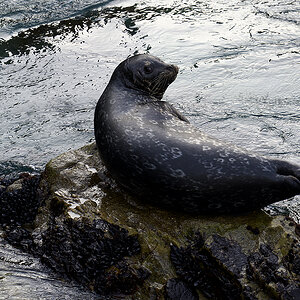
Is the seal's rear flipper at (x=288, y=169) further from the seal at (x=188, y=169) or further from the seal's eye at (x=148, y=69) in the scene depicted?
the seal's eye at (x=148, y=69)

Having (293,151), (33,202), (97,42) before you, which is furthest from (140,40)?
(33,202)

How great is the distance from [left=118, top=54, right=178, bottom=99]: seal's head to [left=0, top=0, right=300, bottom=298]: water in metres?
1.36

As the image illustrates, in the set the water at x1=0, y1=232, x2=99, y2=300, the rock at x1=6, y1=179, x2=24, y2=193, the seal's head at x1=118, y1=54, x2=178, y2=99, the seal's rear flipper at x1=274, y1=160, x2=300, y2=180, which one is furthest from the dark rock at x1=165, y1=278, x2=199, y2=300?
the seal's head at x1=118, y1=54, x2=178, y2=99

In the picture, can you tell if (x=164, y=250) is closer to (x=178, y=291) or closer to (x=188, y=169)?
(x=178, y=291)

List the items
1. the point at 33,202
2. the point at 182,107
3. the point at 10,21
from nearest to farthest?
the point at 33,202 → the point at 182,107 → the point at 10,21

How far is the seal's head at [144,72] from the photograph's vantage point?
17.9 ft

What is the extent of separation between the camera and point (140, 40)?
30.6 feet

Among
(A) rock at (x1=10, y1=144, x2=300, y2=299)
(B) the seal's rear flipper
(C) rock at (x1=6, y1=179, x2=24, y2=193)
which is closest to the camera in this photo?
(A) rock at (x1=10, y1=144, x2=300, y2=299)

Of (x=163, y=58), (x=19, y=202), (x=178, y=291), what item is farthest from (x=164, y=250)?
(x=163, y=58)

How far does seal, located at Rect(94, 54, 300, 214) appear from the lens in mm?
4328

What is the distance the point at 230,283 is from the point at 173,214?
31.5 inches

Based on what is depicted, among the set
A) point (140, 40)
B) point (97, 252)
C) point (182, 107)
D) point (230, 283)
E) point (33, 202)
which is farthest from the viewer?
point (140, 40)

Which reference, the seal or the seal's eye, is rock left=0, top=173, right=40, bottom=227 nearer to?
the seal

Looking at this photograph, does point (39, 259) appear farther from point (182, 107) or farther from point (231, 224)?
point (182, 107)
